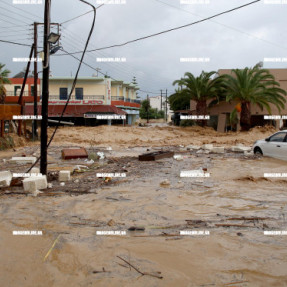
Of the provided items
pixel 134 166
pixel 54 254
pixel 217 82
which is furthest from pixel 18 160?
pixel 217 82

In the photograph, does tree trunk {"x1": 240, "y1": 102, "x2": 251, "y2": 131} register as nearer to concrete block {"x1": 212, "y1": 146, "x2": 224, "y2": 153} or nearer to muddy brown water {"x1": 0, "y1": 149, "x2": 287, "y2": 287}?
concrete block {"x1": 212, "y1": 146, "x2": 224, "y2": 153}

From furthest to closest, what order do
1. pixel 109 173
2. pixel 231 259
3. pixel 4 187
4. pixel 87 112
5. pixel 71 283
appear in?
pixel 87 112 < pixel 109 173 < pixel 4 187 < pixel 231 259 < pixel 71 283

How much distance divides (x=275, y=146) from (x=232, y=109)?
20.3m

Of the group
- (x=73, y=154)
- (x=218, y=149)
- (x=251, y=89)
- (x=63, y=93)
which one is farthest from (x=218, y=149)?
(x=63, y=93)

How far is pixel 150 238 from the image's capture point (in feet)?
16.9

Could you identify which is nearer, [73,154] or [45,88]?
[45,88]

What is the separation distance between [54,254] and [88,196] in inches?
126

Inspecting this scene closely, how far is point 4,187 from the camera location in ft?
28.6

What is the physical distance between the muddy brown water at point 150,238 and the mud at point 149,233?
1 centimetres

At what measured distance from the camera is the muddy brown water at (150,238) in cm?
405

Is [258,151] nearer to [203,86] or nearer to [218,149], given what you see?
[218,149]

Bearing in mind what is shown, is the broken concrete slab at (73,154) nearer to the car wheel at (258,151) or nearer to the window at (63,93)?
the car wheel at (258,151)

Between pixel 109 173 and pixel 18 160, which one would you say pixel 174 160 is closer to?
pixel 109 173

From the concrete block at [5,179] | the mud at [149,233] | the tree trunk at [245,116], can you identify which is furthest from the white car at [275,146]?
the tree trunk at [245,116]
